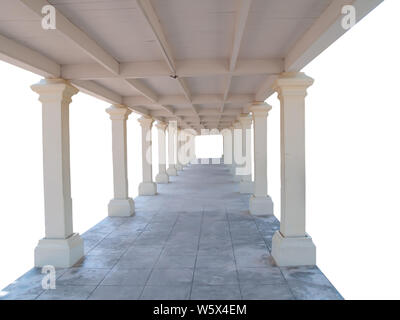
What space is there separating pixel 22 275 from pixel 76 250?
1.04 meters

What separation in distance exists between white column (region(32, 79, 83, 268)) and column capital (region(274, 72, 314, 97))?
4251 millimetres

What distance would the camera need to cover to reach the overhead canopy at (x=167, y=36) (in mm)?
3854

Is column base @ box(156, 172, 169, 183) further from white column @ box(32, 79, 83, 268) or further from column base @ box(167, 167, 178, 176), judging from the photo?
white column @ box(32, 79, 83, 268)

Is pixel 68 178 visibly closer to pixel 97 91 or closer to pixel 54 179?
pixel 54 179

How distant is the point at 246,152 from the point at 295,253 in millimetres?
8524

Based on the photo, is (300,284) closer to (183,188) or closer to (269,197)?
(269,197)

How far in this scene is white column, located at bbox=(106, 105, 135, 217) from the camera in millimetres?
10273

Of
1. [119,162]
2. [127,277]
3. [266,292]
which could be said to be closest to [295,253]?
[266,292]

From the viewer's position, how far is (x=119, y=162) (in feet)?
33.9

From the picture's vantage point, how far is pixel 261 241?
7586mm

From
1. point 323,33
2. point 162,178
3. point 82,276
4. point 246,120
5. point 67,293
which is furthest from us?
point 162,178

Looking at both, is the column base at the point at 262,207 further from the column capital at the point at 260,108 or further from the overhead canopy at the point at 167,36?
the overhead canopy at the point at 167,36
